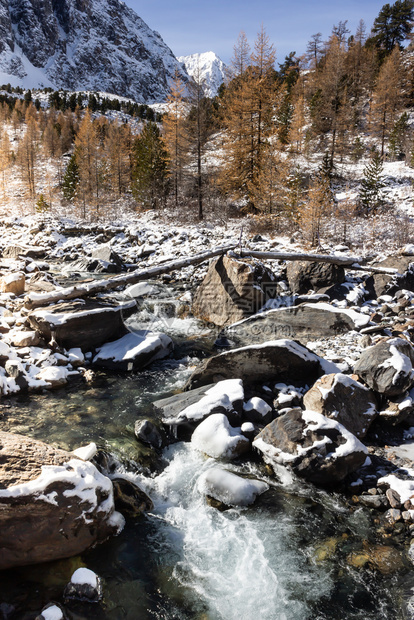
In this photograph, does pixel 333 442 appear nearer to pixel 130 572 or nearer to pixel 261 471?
pixel 261 471

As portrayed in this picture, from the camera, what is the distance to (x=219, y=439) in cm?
645

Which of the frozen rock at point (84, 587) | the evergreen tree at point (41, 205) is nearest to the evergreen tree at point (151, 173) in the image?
the evergreen tree at point (41, 205)

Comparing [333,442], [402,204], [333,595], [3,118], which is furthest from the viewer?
[3,118]

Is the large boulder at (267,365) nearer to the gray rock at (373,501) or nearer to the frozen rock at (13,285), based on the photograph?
the gray rock at (373,501)

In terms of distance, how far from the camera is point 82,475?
15.0ft

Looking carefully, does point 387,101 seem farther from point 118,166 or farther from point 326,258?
point 326,258

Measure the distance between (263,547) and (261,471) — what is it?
4.46 feet

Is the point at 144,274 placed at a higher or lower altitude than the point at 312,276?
higher

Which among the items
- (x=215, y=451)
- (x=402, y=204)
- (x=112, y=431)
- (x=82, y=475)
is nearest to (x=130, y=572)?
(x=82, y=475)

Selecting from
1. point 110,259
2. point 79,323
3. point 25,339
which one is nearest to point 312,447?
point 79,323

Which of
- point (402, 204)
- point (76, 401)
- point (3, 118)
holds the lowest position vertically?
point (76, 401)

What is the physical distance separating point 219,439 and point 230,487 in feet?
3.44

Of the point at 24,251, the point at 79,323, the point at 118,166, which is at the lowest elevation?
the point at 79,323

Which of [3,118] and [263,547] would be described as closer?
[263,547]
